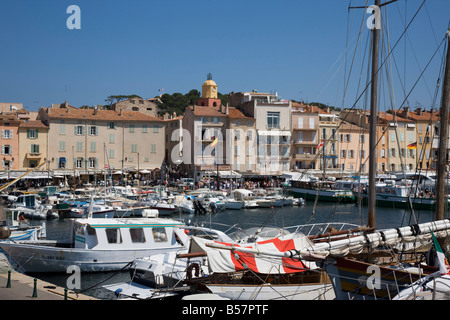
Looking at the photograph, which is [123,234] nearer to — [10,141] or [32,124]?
[10,141]

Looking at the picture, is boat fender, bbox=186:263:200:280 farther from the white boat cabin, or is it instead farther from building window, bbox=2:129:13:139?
building window, bbox=2:129:13:139

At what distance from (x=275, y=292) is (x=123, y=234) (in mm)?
10545

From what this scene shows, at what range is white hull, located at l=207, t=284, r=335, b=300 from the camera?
15.3 meters

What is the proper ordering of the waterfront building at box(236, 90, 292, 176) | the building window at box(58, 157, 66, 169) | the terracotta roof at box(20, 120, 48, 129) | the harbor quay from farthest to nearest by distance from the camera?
the waterfront building at box(236, 90, 292, 176)
the building window at box(58, 157, 66, 169)
the terracotta roof at box(20, 120, 48, 129)
the harbor quay

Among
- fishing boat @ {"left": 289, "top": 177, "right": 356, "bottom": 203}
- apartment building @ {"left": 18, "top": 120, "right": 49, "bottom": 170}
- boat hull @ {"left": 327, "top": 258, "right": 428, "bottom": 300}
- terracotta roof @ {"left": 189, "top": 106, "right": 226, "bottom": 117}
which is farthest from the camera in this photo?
terracotta roof @ {"left": 189, "top": 106, "right": 226, "bottom": 117}

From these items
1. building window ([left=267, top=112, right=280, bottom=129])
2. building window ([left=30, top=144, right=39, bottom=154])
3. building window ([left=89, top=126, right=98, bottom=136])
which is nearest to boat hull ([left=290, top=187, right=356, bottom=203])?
building window ([left=267, top=112, right=280, bottom=129])

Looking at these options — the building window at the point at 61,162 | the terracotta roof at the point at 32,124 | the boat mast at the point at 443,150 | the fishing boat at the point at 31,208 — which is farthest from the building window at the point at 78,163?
the boat mast at the point at 443,150

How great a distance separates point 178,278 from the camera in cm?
1789

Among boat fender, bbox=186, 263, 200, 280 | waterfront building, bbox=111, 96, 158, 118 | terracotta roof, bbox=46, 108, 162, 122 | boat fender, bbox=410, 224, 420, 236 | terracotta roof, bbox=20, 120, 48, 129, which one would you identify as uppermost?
waterfront building, bbox=111, 96, 158, 118

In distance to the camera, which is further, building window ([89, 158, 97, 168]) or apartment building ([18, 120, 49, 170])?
building window ([89, 158, 97, 168])

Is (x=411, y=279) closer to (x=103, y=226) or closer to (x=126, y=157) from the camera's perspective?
(x=103, y=226)

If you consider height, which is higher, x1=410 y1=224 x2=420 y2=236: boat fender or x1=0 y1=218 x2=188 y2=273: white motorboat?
x1=410 y1=224 x2=420 y2=236: boat fender

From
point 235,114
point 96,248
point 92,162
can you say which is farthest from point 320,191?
point 96,248
